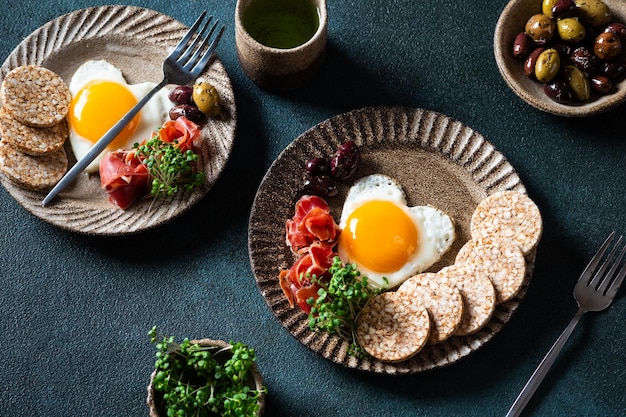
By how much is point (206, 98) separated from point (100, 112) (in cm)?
38

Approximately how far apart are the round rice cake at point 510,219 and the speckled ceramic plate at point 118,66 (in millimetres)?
897

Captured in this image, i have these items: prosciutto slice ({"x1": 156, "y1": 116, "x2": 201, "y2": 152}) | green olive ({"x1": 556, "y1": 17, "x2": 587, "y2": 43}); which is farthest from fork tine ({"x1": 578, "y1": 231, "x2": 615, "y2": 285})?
prosciutto slice ({"x1": 156, "y1": 116, "x2": 201, "y2": 152})

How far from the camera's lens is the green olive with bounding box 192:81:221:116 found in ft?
9.06

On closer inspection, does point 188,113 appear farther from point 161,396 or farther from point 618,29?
point 618,29

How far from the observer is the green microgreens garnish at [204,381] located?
7.76ft

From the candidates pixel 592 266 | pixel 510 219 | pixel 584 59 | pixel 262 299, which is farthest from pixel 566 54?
pixel 262 299

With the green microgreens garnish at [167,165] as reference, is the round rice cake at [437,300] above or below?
above

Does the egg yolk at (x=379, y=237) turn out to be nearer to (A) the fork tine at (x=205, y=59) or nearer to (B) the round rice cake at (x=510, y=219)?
(B) the round rice cake at (x=510, y=219)

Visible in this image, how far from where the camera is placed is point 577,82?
2.79m

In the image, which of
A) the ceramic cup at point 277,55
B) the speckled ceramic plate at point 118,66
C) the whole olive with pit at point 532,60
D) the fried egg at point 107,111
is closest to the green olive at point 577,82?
the whole olive with pit at point 532,60

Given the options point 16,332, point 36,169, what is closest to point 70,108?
point 36,169

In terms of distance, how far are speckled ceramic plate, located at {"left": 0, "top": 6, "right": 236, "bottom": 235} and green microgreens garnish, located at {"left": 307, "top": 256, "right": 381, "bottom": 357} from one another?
21.9 inches

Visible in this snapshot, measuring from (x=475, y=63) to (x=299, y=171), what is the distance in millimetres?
→ 791

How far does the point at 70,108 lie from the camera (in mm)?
2826
